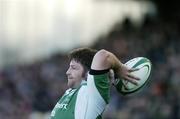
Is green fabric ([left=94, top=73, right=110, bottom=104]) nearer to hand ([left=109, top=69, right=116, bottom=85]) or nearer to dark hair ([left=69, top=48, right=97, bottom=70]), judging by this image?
hand ([left=109, top=69, right=116, bottom=85])

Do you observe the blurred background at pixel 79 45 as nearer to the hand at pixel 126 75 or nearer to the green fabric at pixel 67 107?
the green fabric at pixel 67 107

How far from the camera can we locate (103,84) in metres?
7.08

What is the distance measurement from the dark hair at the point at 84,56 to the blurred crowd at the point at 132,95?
6.08 m

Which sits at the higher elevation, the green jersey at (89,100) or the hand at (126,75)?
the hand at (126,75)

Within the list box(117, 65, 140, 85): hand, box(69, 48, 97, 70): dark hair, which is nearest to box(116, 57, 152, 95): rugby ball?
box(117, 65, 140, 85): hand

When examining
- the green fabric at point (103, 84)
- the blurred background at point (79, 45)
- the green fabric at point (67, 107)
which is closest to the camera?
the green fabric at point (103, 84)

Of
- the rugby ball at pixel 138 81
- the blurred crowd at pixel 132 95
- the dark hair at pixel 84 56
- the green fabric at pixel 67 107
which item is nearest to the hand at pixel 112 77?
the rugby ball at pixel 138 81

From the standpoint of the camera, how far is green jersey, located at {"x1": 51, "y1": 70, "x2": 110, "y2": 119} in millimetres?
7059

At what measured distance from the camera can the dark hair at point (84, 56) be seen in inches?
285

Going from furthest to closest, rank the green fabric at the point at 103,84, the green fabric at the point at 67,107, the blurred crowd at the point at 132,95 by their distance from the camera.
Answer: the blurred crowd at the point at 132,95 → the green fabric at the point at 67,107 → the green fabric at the point at 103,84

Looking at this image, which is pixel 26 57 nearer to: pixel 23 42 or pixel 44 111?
pixel 23 42

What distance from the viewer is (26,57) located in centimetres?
2775

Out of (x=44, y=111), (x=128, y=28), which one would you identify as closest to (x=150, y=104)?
(x=44, y=111)

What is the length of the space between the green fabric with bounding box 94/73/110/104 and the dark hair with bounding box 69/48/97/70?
9.7 inches
